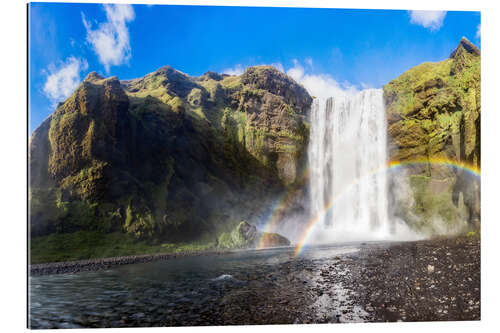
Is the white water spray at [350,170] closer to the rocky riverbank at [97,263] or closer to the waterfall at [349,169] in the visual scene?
the waterfall at [349,169]

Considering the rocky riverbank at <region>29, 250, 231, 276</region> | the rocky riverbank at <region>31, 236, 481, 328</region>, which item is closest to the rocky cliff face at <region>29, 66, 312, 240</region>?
the rocky riverbank at <region>29, 250, 231, 276</region>

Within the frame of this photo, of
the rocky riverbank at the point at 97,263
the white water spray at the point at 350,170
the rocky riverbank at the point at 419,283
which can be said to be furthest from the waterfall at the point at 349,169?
the rocky riverbank at the point at 419,283

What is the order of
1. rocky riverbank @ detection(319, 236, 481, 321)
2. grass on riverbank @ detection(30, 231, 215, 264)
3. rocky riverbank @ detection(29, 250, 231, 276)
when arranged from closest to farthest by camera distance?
rocky riverbank @ detection(319, 236, 481, 321) < rocky riverbank @ detection(29, 250, 231, 276) < grass on riverbank @ detection(30, 231, 215, 264)

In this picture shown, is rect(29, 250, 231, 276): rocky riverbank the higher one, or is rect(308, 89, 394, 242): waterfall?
rect(308, 89, 394, 242): waterfall

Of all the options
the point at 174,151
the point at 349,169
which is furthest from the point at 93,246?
the point at 349,169

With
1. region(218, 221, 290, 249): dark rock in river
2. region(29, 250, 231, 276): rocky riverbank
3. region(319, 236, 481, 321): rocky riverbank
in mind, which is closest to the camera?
region(319, 236, 481, 321): rocky riverbank

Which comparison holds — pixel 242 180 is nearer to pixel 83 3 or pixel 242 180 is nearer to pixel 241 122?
pixel 241 122

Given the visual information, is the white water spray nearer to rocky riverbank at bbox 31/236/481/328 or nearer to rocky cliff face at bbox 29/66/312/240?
rocky cliff face at bbox 29/66/312/240

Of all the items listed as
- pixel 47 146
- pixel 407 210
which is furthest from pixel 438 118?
pixel 47 146
